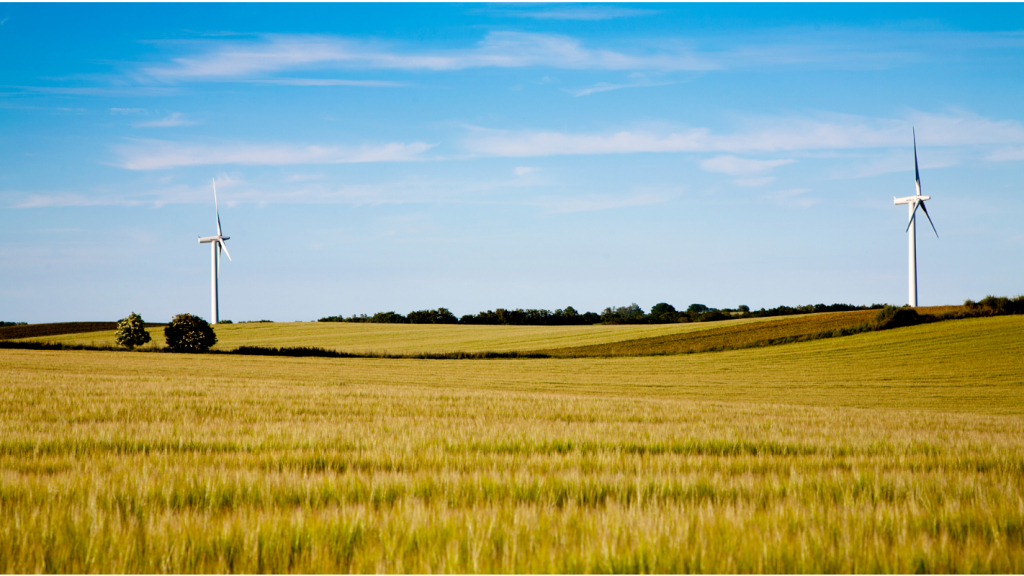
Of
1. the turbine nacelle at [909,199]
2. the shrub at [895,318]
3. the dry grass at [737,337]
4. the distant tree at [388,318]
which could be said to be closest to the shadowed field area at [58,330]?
the distant tree at [388,318]

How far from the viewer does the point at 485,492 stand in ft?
17.4

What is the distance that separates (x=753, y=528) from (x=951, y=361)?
149 feet

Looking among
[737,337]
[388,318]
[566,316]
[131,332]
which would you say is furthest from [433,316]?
[737,337]

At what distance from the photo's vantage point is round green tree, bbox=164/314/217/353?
203 ft

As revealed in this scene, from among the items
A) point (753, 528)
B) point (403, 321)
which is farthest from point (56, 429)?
point (403, 321)

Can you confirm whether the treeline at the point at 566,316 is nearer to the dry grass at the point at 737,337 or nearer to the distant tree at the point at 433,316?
the distant tree at the point at 433,316

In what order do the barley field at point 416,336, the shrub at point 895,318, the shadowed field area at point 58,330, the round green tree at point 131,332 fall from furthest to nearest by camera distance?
the shadowed field area at point 58,330 → the round green tree at point 131,332 → the barley field at point 416,336 → the shrub at point 895,318

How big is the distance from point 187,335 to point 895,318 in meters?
63.1

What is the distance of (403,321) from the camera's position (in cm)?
10762

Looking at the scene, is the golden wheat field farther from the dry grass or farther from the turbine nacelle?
the turbine nacelle

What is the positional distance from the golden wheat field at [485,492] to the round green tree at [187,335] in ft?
171

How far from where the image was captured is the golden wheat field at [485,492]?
346cm

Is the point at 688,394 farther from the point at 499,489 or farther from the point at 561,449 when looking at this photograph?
the point at 499,489

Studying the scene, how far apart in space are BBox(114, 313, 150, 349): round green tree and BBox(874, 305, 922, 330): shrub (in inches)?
2716
